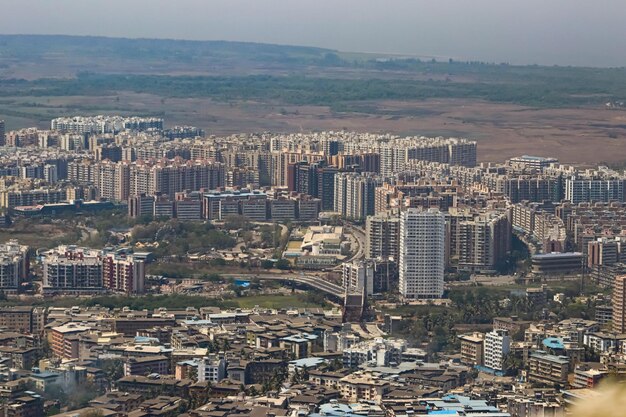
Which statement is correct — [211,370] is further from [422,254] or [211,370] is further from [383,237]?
Result: [383,237]

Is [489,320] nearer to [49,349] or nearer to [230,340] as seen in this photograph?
[230,340]

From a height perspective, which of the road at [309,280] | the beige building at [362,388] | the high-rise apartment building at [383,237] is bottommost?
the road at [309,280]

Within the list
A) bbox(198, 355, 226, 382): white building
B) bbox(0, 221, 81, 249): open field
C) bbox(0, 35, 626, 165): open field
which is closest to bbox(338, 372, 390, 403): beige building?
bbox(198, 355, 226, 382): white building

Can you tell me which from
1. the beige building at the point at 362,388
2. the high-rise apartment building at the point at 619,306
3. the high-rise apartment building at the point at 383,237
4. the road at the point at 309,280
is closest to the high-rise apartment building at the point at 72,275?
the road at the point at 309,280

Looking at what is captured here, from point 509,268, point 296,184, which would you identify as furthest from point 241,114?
point 509,268

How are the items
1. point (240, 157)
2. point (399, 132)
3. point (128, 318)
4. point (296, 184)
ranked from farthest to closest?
point (399, 132) < point (240, 157) < point (296, 184) < point (128, 318)

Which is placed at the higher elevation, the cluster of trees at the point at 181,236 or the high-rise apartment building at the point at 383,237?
the high-rise apartment building at the point at 383,237

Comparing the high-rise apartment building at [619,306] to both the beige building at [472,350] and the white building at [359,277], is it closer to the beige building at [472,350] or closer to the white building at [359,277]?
the beige building at [472,350]
